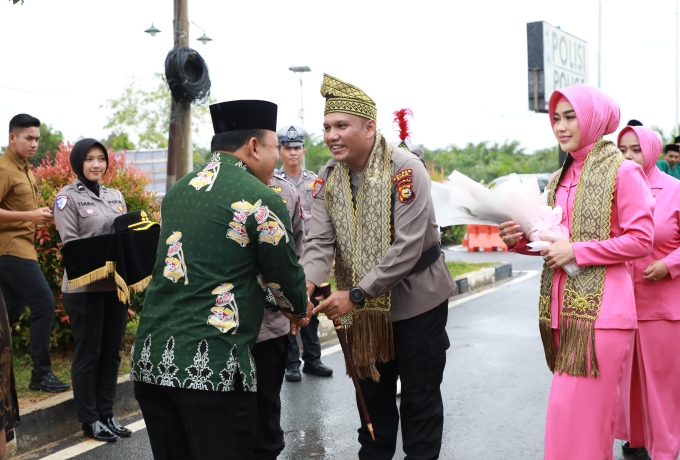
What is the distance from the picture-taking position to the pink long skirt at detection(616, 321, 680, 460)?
446 centimetres

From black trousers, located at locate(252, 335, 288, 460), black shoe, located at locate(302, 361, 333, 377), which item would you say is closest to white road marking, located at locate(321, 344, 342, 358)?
black shoe, located at locate(302, 361, 333, 377)

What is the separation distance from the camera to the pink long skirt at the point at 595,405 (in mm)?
3604

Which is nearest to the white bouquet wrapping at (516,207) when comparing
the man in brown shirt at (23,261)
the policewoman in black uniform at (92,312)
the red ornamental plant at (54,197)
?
the policewoman in black uniform at (92,312)

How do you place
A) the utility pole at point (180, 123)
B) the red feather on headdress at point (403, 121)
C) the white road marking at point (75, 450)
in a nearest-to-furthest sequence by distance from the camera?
the white road marking at point (75, 450) → the red feather on headdress at point (403, 121) → the utility pole at point (180, 123)

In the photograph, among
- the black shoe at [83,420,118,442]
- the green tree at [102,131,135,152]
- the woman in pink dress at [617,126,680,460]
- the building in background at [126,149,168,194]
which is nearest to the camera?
the woman in pink dress at [617,126,680,460]

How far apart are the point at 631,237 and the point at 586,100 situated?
2.25 ft

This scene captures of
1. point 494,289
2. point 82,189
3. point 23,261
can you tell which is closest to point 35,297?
point 23,261

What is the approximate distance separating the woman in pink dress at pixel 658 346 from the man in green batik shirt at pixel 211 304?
2.41 m

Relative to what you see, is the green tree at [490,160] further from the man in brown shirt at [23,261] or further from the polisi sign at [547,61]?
the man in brown shirt at [23,261]

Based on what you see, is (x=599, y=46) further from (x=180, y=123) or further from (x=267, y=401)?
(x=267, y=401)

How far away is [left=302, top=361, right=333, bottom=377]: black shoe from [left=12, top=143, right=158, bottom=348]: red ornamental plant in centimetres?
159

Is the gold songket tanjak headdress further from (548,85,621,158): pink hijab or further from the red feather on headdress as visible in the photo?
the red feather on headdress

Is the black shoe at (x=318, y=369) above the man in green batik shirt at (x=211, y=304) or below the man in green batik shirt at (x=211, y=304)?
below

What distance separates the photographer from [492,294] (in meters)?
11.8
